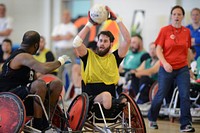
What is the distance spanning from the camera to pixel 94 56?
447 centimetres

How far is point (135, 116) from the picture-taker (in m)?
4.26

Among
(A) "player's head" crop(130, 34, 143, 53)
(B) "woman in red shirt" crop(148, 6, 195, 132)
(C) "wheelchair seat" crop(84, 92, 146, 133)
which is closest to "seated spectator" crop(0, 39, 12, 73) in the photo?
(A) "player's head" crop(130, 34, 143, 53)

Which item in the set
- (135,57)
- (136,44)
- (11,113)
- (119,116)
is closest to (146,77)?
(135,57)

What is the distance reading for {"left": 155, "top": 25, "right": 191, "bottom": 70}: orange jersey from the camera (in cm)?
531

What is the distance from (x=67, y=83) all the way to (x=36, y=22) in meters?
2.07

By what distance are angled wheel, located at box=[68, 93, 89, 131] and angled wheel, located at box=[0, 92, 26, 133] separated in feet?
1.67

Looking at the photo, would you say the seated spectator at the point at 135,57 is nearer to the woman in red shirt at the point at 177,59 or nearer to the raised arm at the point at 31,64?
the woman in red shirt at the point at 177,59

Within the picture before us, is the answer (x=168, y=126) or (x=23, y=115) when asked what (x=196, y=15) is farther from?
(x=23, y=115)

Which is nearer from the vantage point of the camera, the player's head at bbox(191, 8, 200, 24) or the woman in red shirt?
the woman in red shirt

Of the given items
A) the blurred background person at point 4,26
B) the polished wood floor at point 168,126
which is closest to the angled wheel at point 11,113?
the polished wood floor at point 168,126

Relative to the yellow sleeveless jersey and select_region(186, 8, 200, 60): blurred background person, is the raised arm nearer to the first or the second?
the yellow sleeveless jersey

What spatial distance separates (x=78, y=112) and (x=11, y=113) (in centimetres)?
62

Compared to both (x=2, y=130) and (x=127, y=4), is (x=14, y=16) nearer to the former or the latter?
(x=127, y=4)

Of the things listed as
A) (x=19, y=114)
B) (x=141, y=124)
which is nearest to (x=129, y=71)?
(x=141, y=124)
